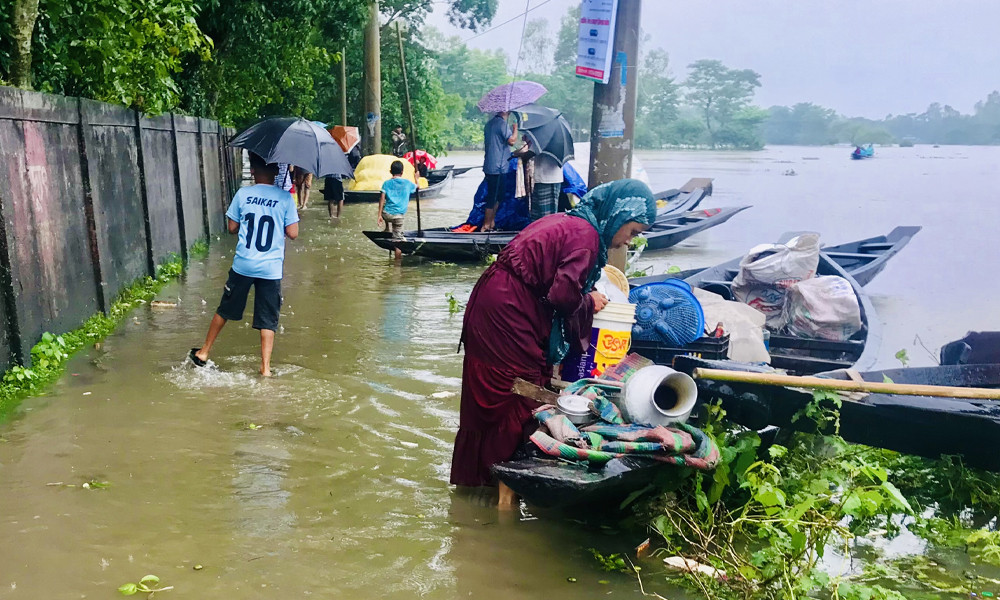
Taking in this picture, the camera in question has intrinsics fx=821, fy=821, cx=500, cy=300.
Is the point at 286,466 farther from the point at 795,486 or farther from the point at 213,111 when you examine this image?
the point at 213,111

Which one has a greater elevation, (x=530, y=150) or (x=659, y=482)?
(x=530, y=150)

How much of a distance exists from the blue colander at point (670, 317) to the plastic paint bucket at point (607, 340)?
0.65 m

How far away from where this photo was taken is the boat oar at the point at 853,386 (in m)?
3.67

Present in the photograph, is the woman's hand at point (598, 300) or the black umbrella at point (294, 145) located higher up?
the black umbrella at point (294, 145)

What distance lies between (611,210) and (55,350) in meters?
4.44

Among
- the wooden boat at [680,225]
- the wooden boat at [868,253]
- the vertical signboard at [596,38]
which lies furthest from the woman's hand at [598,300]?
the wooden boat at [680,225]

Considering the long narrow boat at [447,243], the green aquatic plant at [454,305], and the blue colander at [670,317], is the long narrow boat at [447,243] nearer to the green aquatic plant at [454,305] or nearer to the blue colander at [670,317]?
the green aquatic plant at [454,305]


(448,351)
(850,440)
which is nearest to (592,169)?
(448,351)

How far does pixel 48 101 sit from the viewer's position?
6.49 meters

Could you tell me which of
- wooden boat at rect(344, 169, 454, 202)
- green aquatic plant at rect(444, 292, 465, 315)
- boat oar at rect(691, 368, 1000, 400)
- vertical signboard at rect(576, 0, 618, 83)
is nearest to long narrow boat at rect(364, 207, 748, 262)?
green aquatic plant at rect(444, 292, 465, 315)

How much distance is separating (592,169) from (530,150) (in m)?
4.97

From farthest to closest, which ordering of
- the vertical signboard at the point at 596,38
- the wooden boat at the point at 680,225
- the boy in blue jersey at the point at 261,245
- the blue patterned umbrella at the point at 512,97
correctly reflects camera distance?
the wooden boat at the point at 680,225 < the blue patterned umbrella at the point at 512,97 < the vertical signboard at the point at 596,38 < the boy in blue jersey at the point at 261,245

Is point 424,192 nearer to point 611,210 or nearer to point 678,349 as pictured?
point 678,349

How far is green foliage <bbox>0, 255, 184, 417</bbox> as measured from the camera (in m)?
5.48
